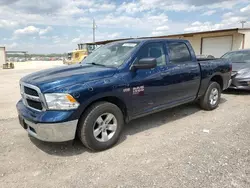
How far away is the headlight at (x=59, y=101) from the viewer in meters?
2.91

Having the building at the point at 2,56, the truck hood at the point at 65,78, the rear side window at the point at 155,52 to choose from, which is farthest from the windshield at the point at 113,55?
the building at the point at 2,56

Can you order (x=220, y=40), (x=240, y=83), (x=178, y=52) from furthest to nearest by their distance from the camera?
(x=220, y=40) → (x=240, y=83) → (x=178, y=52)

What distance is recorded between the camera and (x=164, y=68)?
4105mm

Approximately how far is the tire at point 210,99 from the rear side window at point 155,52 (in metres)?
1.87

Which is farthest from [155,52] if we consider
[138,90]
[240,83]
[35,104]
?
[240,83]

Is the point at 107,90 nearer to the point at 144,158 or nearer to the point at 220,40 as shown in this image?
the point at 144,158

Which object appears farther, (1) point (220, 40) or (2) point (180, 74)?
(1) point (220, 40)

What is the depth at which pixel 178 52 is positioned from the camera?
4.58m

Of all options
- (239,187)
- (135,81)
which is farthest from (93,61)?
(239,187)

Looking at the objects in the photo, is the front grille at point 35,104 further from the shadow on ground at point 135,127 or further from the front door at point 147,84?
the front door at point 147,84

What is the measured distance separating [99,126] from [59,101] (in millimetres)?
780

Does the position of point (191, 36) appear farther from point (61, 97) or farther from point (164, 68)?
point (61, 97)

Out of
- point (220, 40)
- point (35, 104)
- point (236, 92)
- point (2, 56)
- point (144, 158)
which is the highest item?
point (220, 40)

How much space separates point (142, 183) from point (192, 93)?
2912mm
